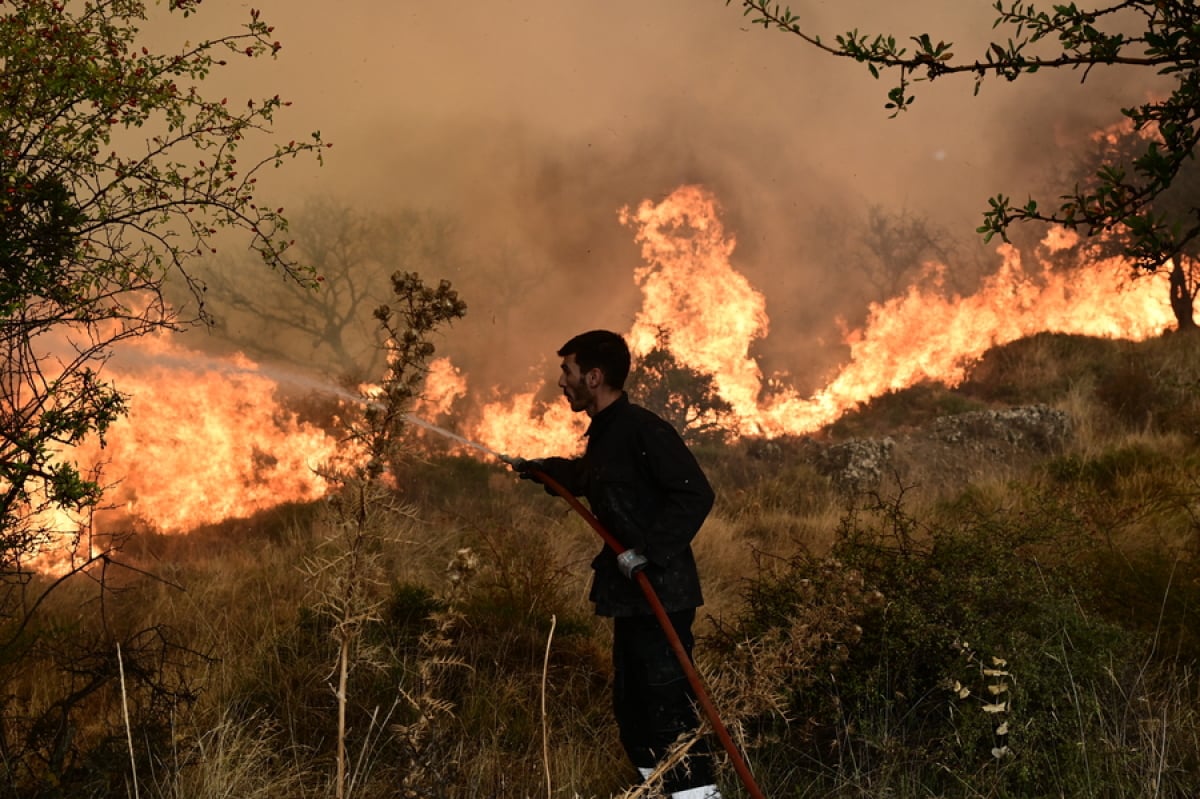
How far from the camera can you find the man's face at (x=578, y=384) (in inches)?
150

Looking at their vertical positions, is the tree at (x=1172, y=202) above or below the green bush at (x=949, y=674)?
above

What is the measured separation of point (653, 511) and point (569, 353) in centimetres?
87

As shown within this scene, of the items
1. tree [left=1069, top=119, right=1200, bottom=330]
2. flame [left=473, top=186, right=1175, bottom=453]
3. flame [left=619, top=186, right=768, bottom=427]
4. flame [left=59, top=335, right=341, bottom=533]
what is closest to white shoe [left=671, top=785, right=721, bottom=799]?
flame [left=59, top=335, right=341, bottom=533]

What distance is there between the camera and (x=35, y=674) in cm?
514

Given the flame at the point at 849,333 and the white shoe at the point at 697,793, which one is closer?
the white shoe at the point at 697,793

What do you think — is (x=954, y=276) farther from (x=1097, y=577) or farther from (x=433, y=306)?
(x=433, y=306)

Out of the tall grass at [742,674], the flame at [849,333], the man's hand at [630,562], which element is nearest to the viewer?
the man's hand at [630,562]

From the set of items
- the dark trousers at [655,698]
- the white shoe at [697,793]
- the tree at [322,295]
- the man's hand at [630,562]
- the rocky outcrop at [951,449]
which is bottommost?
the white shoe at [697,793]

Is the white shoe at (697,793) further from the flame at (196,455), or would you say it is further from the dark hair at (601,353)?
the flame at (196,455)

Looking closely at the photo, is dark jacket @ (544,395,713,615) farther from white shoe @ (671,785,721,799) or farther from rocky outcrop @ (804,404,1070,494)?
rocky outcrop @ (804,404,1070,494)

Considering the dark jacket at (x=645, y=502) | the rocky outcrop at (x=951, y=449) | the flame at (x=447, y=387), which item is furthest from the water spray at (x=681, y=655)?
the flame at (x=447, y=387)

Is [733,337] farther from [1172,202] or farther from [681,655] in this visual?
[681,655]

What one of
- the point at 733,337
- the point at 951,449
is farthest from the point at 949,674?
the point at 733,337

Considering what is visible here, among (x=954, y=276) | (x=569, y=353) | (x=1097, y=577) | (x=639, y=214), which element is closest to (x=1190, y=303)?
(x=954, y=276)
